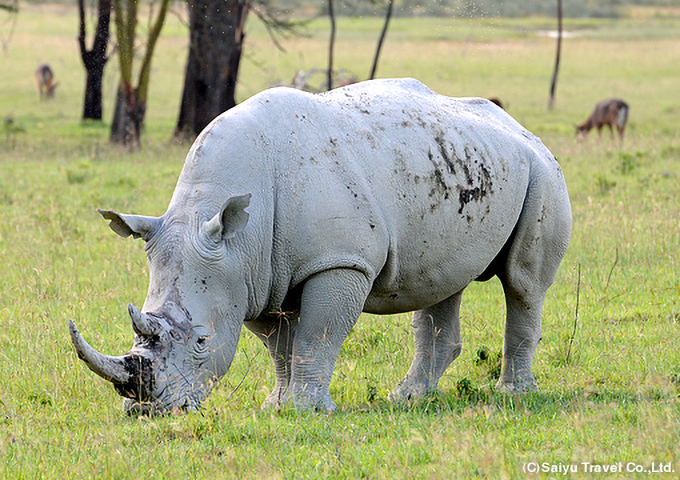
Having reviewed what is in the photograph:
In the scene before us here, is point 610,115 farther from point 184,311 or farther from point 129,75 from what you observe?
point 184,311

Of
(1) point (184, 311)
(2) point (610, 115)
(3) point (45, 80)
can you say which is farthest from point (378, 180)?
(3) point (45, 80)

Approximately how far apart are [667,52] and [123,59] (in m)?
36.9

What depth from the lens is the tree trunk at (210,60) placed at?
1822cm

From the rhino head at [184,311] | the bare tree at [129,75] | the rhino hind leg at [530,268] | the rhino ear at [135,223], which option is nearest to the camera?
the rhino head at [184,311]

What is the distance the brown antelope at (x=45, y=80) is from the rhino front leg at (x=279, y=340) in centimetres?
2746

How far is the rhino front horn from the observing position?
13.6 feet

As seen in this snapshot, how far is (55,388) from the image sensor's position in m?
5.55

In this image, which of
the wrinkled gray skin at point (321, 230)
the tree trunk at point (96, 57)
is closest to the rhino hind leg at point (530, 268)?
the wrinkled gray skin at point (321, 230)

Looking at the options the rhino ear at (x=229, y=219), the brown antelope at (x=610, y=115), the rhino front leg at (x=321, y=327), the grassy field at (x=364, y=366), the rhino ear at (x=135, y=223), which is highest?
the rhino ear at (x=229, y=219)

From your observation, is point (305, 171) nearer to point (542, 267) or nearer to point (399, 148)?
point (399, 148)

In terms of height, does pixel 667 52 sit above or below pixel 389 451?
below

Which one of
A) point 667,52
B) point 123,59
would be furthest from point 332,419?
point 667,52

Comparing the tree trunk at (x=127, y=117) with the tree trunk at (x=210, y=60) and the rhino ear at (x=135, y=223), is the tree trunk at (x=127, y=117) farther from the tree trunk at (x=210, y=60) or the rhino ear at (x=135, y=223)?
the rhino ear at (x=135, y=223)

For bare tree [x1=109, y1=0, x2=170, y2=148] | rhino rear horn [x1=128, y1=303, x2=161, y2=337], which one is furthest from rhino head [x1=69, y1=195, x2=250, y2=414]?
bare tree [x1=109, y1=0, x2=170, y2=148]
